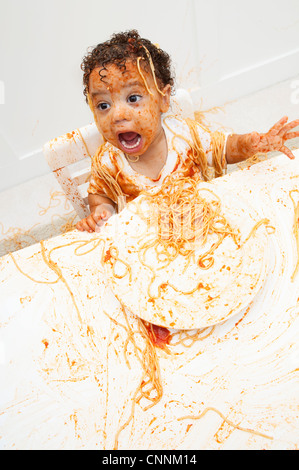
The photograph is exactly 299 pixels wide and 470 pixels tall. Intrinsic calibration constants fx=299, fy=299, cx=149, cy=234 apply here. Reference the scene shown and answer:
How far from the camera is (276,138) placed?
66 centimetres

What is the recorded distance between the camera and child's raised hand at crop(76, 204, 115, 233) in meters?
0.73

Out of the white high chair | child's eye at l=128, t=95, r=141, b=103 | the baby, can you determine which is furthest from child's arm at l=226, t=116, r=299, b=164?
child's eye at l=128, t=95, r=141, b=103

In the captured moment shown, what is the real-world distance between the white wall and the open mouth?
25.0 inches

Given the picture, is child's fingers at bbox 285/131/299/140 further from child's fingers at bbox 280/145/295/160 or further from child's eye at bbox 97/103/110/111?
child's eye at bbox 97/103/110/111

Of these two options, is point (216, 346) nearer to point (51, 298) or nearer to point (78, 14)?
point (51, 298)

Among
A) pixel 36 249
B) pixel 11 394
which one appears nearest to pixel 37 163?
pixel 36 249

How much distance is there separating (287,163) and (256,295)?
33cm

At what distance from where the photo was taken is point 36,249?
0.69 metres

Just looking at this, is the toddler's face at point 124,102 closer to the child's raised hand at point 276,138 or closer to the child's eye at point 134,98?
the child's eye at point 134,98

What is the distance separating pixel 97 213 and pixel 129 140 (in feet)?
0.67

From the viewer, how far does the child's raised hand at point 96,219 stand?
731 mm

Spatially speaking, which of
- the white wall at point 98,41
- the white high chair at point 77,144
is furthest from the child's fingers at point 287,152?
the white wall at point 98,41
